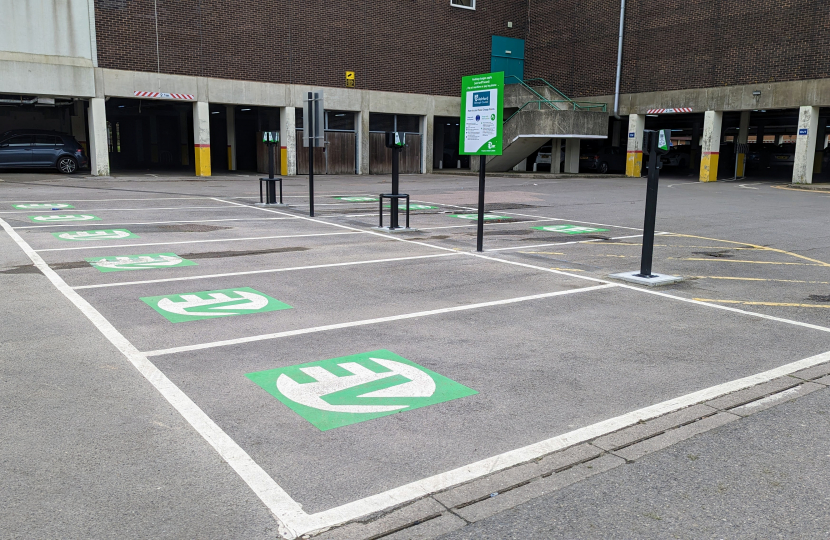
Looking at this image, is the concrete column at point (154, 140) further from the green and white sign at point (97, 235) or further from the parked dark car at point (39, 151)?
the green and white sign at point (97, 235)

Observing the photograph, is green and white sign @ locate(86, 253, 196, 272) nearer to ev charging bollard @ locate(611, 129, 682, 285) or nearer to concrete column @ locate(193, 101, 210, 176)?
ev charging bollard @ locate(611, 129, 682, 285)

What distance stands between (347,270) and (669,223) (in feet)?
31.3

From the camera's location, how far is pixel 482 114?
11.0 meters

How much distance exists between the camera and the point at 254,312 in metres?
7.26

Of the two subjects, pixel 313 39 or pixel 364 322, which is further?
pixel 313 39

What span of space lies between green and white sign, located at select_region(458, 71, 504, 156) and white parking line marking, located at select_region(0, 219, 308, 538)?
609cm

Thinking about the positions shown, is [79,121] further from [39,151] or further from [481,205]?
[481,205]

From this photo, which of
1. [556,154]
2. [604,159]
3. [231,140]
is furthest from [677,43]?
[231,140]

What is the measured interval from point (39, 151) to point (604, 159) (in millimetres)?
29756

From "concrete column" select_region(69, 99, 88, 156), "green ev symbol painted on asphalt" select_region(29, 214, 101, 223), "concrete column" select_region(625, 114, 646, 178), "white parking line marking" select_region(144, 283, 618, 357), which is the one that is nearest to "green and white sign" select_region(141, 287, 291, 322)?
"white parking line marking" select_region(144, 283, 618, 357)

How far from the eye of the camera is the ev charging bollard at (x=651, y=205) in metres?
8.51

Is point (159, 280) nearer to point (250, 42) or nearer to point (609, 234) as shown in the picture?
point (609, 234)

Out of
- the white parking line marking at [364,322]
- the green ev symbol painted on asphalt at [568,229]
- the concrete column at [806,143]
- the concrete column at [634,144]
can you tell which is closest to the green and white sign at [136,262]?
the white parking line marking at [364,322]

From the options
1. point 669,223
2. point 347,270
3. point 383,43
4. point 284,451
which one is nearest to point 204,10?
point 383,43
